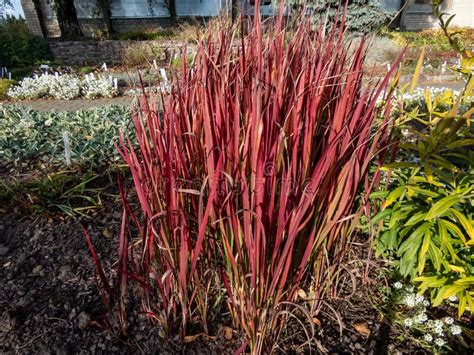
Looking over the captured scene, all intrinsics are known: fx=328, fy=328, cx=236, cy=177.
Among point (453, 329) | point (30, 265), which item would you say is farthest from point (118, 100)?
point (453, 329)

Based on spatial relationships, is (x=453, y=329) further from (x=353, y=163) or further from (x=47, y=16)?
(x=47, y=16)

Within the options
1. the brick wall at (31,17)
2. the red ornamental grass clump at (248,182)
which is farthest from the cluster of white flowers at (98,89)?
the brick wall at (31,17)

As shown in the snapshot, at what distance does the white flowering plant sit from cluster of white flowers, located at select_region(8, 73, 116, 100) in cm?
658

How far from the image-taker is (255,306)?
1173mm

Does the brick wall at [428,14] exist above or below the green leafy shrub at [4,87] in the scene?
above

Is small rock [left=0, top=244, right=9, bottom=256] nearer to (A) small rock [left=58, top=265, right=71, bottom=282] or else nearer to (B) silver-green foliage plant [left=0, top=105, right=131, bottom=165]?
(A) small rock [left=58, top=265, right=71, bottom=282]

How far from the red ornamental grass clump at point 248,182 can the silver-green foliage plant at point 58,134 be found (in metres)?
1.33

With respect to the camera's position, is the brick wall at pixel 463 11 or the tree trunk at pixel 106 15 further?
the brick wall at pixel 463 11

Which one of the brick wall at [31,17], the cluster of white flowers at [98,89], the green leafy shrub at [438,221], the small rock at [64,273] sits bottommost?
the cluster of white flowers at [98,89]

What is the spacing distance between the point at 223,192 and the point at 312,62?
2.03 feet

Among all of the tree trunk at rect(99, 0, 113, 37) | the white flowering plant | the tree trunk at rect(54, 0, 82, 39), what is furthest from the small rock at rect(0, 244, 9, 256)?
the tree trunk at rect(99, 0, 113, 37)

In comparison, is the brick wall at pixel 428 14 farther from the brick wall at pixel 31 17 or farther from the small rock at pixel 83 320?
the small rock at pixel 83 320

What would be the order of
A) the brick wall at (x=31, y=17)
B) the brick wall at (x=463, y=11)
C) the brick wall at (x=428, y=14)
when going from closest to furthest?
the brick wall at (x=31, y=17), the brick wall at (x=428, y=14), the brick wall at (x=463, y=11)

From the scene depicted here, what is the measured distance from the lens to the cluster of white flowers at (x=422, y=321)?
4.41ft
